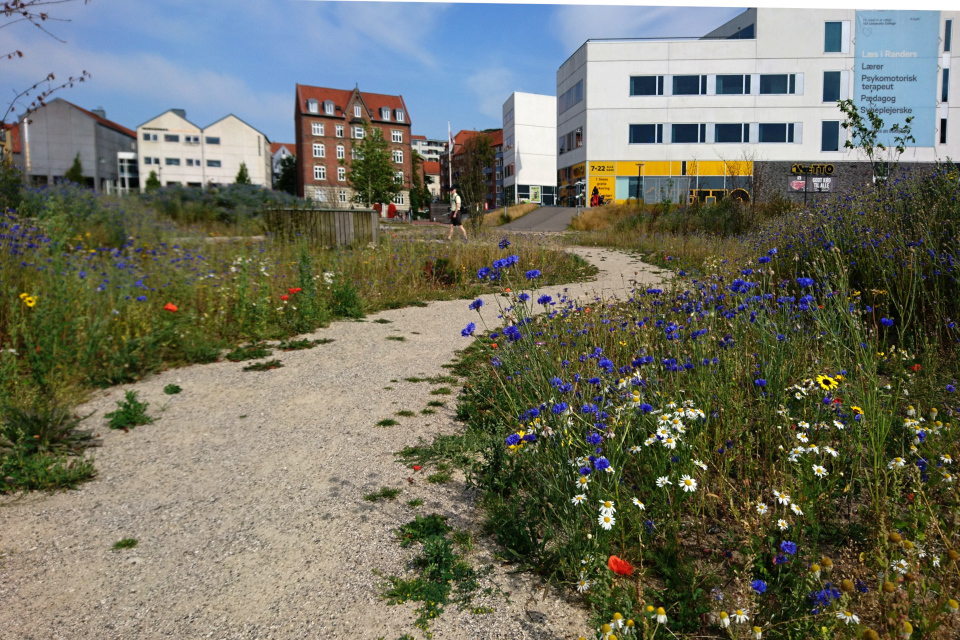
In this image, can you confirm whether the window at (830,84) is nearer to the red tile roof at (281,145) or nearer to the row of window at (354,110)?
the row of window at (354,110)

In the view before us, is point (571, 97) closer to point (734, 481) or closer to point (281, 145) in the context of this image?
point (734, 481)

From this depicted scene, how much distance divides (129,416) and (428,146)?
469 ft

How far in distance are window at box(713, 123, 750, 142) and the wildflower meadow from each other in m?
38.4

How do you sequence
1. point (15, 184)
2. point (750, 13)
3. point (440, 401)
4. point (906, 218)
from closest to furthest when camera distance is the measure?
point (440, 401)
point (906, 218)
point (15, 184)
point (750, 13)

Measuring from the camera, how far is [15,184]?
33.0 ft

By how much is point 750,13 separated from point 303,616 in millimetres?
45052

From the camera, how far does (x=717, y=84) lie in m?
37.9

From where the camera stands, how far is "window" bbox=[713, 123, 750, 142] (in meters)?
38.2

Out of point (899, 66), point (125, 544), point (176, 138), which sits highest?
point (176, 138)

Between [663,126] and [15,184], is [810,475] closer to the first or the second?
[15,184]

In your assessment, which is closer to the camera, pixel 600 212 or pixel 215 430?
pixel 215 430

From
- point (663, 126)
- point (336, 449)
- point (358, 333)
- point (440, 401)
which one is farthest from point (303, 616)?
point (663, 126)

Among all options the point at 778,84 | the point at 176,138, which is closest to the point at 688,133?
the point at 778,84

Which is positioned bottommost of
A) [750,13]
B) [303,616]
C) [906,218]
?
[303,616]
